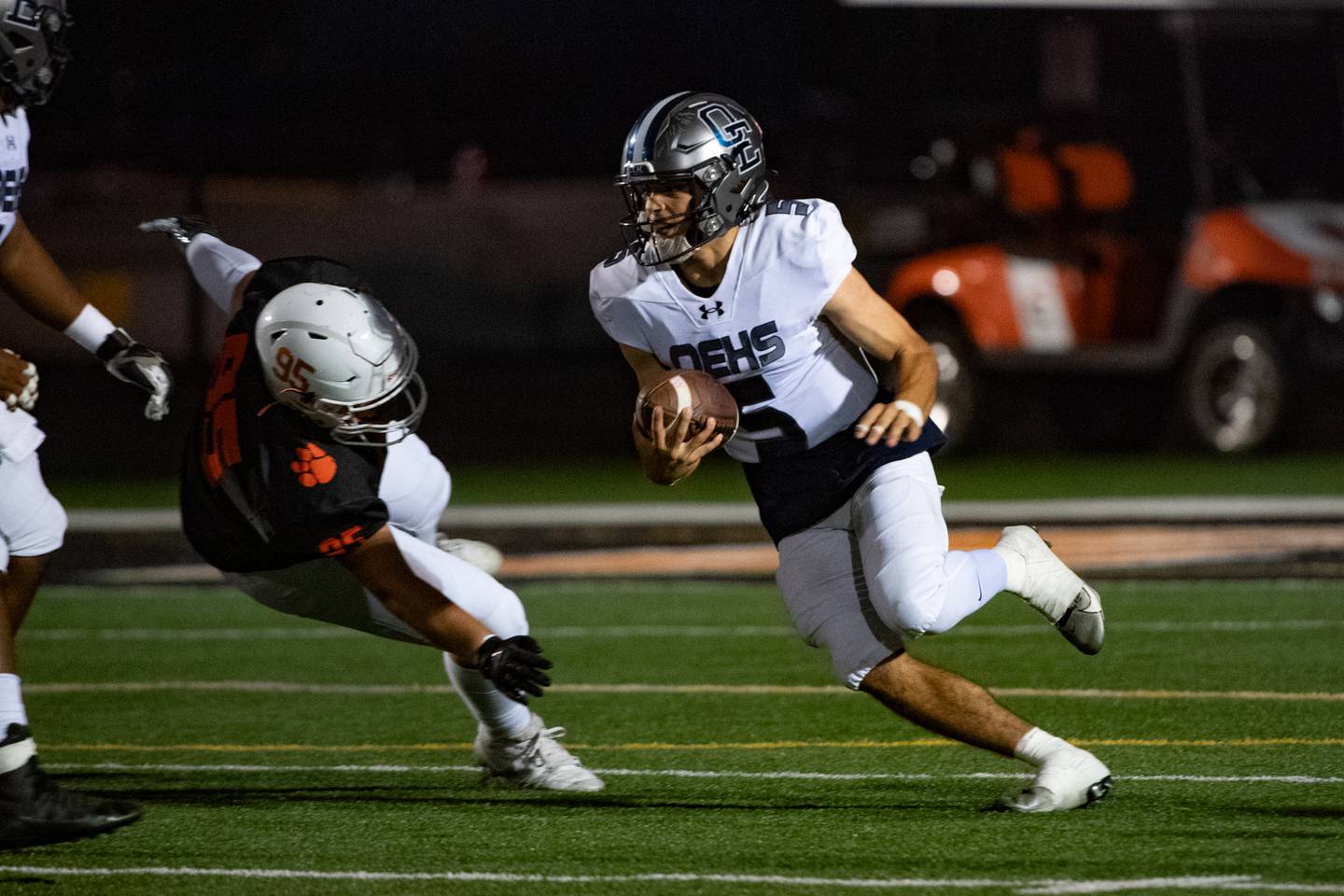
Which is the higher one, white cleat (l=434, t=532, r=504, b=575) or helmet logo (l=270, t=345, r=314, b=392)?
helmet logo (l=270, t=345, r=314, b=392)

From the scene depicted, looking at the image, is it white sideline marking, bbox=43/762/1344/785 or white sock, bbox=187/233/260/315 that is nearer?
white sideline marking, bbox=43/762/1344/785

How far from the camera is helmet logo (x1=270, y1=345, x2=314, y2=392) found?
16.1 ft

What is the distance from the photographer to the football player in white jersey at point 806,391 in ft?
15.9

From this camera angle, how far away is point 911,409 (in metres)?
4.78

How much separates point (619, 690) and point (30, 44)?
9.53ft

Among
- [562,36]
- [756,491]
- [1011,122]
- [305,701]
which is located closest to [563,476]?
[1011,122]

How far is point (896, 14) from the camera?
631 inches

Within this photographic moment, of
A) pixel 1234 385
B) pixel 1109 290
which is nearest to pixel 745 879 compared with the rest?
pixel 1234 385

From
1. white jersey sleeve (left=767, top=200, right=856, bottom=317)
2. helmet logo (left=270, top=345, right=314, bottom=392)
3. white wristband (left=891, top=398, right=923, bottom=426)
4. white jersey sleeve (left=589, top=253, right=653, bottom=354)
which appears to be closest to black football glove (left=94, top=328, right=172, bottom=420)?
helmet logo (left=270, top=345, right=314, bottom=392)

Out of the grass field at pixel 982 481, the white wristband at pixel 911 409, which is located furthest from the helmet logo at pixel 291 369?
the grass field at pixel 982 481

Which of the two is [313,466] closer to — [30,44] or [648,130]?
[648,130]

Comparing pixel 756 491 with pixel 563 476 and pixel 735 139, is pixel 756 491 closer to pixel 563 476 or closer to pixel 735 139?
pixel 735 139

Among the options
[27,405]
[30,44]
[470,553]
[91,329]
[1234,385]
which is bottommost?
[1234,385]

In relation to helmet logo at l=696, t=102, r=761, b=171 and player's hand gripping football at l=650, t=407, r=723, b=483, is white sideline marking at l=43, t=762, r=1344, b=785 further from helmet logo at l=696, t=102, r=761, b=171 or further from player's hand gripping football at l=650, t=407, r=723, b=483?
helmet logo at l=696, t=102, r=761, b=171
